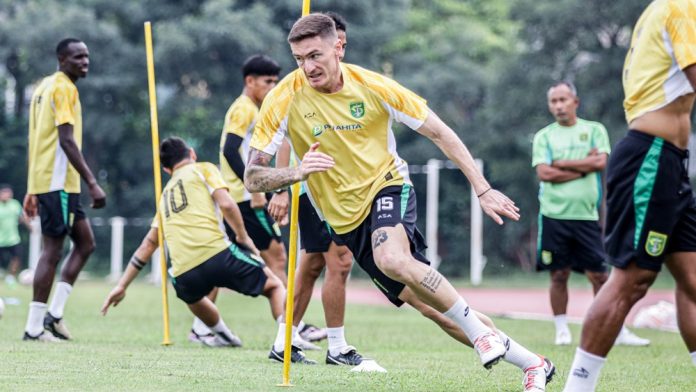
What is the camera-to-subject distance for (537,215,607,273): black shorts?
35.8 feet

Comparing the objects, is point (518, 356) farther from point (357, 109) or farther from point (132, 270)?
point (132, 270)

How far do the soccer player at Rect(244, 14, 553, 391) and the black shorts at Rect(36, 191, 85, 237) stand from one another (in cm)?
375

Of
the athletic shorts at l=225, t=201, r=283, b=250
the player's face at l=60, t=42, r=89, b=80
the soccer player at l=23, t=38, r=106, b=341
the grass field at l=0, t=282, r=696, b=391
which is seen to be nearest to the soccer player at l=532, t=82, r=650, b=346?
the grass field at l=0, t=282, r=696, b=391

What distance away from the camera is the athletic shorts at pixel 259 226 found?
1044 centimetres

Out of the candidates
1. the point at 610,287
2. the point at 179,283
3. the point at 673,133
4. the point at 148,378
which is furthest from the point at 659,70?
the point at 179,283

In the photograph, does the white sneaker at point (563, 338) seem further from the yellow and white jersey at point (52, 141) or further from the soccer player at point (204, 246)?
the yellow and white jersey at point (52, 141)

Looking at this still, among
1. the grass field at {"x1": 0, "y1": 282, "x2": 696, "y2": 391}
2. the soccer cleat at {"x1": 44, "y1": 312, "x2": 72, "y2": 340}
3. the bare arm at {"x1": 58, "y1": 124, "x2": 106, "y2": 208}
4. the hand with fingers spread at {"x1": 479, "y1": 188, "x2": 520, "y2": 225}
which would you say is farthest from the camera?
the soccer cleat at {"x1": 44, "y1": 312, "x2": 72, "y2": 340}

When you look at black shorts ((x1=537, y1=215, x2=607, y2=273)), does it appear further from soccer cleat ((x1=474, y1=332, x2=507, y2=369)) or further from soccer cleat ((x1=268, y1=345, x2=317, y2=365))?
soccer cleat ((x1=474, y1=332, x2=507, y2=369))

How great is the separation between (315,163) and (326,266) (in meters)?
2.75

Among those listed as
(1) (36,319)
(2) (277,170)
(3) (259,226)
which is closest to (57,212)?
(1) (36,319)

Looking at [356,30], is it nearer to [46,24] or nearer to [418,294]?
[46,24]

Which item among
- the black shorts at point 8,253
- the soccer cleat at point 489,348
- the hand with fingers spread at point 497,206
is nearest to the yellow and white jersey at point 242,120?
the hand with fingers spread at point 497,206

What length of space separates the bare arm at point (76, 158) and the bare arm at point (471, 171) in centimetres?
419

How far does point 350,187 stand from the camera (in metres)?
6.60
